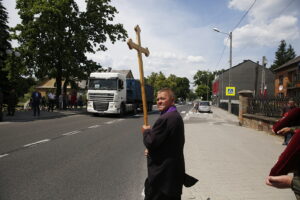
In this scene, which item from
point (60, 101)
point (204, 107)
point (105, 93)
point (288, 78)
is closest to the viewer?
point (105, 93)

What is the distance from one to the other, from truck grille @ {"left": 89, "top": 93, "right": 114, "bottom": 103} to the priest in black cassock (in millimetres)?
18318

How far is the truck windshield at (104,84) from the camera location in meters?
21.2

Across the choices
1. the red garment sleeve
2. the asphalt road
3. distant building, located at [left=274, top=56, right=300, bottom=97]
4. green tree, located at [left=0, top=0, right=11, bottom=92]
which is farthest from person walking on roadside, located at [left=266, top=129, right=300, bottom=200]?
distant building, located at [left=274, top=56, right=300, bottom=97]

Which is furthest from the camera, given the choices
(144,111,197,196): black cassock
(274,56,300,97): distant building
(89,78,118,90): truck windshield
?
(274,56,300,97): distant building

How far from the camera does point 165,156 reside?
288cm

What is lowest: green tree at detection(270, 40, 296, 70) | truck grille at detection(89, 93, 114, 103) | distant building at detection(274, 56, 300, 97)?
truck grille at detection(89, 93, 114, 103)

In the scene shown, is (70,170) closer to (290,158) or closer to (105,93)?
(290,158)

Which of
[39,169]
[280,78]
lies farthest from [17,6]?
[280,78]

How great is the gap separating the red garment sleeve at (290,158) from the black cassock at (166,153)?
1244mm

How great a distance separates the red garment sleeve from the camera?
64.4 inches

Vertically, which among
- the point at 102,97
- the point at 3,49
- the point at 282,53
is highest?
the point at 282,53

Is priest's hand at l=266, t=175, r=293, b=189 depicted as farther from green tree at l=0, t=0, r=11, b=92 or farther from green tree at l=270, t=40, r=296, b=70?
green tree at l=270, t=40, r=296, b=70

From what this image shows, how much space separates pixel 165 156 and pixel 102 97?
1866cm

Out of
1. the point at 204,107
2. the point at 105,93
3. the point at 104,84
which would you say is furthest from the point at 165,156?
the point at 204,107
